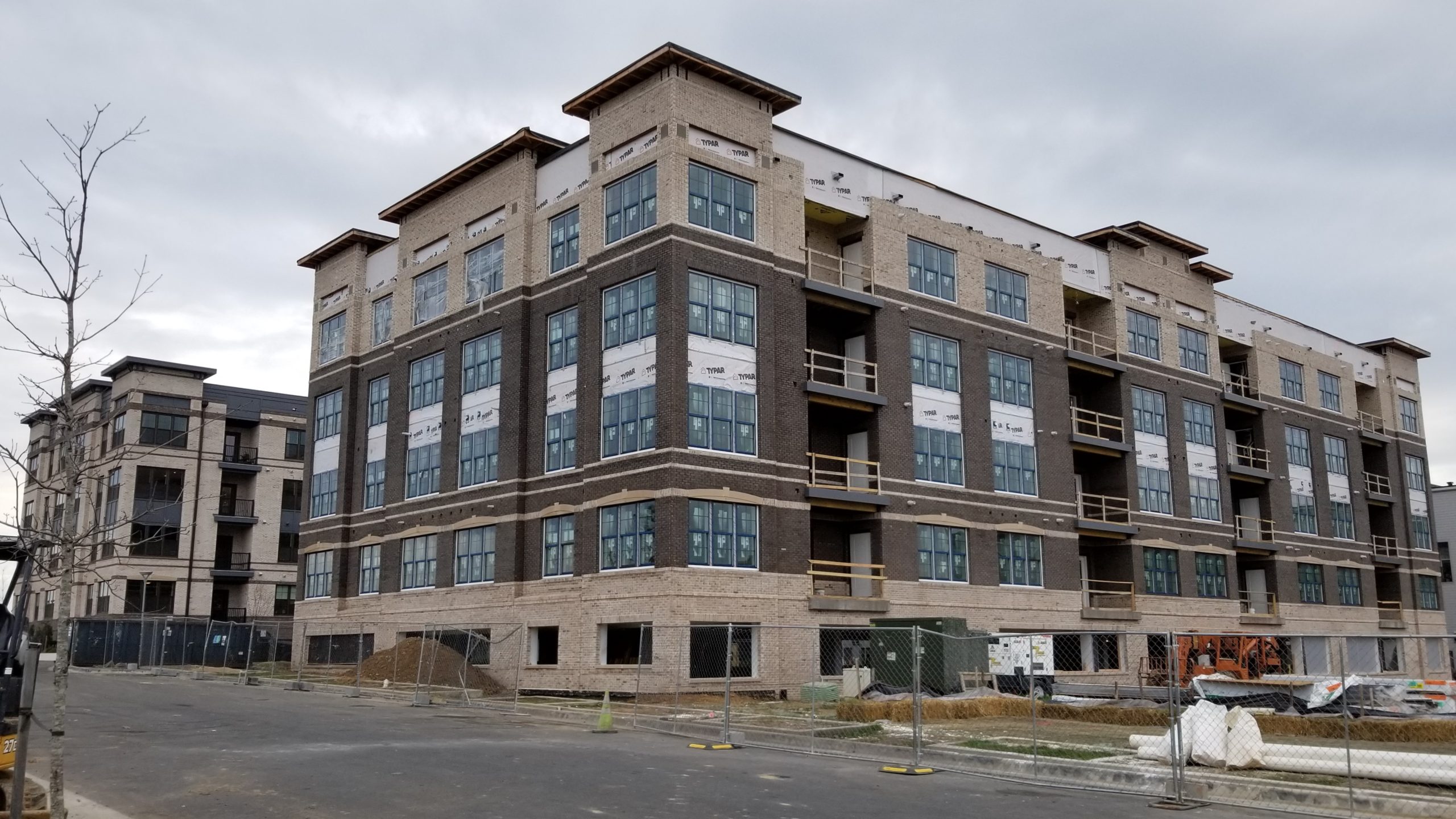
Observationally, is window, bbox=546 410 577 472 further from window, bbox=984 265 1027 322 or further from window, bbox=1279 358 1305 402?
window, bbox=1279 358 1305 402

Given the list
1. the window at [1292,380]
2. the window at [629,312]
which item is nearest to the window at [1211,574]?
the window at [1292,380]

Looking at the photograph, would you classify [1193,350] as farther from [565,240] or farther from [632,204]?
[565,240]

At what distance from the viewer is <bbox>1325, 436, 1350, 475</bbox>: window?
60750mm

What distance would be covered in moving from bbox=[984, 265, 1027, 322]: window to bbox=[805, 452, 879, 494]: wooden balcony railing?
345 inches

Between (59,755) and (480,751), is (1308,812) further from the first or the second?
(59,755)

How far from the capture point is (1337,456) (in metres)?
61.4

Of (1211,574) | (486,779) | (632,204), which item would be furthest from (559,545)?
(1211,574)

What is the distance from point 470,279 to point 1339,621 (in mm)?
45263

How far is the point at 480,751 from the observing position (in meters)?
18.4

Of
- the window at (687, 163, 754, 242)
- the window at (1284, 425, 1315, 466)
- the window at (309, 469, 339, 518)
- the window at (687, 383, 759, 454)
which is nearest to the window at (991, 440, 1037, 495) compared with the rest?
the window at (687, 383, 759, 454)

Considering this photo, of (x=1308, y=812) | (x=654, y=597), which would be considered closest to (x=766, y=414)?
(x=654, y=597)

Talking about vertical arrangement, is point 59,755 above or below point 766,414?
below

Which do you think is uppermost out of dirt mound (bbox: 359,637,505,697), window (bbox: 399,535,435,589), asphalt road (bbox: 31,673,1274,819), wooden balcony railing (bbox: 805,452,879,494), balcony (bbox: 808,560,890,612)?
wooden balcony railing (bbox: 805,452,879,494)

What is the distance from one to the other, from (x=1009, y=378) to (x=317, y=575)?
2989 cm
